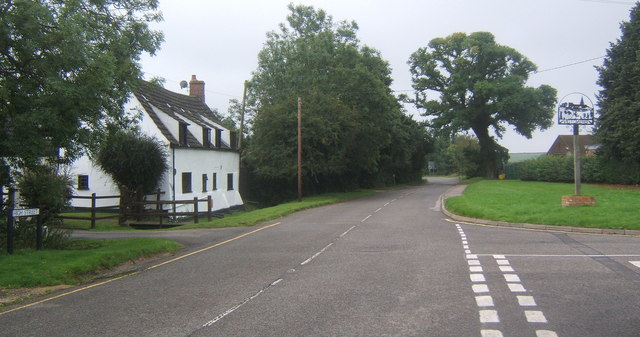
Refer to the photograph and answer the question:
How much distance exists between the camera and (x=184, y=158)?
109ft

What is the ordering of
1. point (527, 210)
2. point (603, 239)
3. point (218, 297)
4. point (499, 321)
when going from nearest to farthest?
point (499, 321), point (218, 297), point (603, 239), point (527, 210)

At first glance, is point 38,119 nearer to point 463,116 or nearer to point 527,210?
point 527,210

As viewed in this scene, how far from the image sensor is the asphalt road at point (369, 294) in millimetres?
6438

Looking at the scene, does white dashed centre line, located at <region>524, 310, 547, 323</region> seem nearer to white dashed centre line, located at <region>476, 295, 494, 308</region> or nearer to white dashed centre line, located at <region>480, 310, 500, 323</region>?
white dashed centre line, located at <region>480, 310, 500, 323</region>

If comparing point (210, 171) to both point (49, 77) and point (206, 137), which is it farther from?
point (49, 77)

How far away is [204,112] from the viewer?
4381cm

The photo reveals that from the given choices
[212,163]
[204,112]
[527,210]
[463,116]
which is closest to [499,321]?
[527,210]

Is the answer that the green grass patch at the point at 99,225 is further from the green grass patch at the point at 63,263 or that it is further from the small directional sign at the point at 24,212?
the small directional sign at the point at 24,212

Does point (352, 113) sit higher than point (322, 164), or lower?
higher

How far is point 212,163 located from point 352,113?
11018mm

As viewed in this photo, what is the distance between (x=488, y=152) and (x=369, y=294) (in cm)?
6486

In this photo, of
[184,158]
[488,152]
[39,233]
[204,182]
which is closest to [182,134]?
[184,158]

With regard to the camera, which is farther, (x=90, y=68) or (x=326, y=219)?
(x=326, y=219)

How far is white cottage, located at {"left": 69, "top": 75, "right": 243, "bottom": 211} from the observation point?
3186cm
